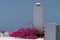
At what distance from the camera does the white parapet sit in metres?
13.2

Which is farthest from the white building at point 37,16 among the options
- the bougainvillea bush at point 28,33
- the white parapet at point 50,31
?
the white parapet at point 50,31

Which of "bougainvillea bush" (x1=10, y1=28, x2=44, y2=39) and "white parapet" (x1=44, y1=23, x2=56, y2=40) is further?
"bougainvillea bush" (x1=10, y1=28, x2=44, y2=39)

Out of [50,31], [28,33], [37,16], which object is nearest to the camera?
[50,31]

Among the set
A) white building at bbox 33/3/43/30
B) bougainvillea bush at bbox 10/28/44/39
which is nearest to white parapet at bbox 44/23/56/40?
bougainvillea bush at bbox 10/28/44/39

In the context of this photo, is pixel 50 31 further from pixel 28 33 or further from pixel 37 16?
pixel 37 16

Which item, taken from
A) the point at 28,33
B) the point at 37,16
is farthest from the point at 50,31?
the point at 37,16

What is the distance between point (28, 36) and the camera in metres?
21.6

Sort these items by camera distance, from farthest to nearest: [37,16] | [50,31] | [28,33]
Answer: [37,16] → [28,33] → [50,31]

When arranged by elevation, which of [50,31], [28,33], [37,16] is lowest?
[28,33]

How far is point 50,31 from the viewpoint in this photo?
1334 centimetres

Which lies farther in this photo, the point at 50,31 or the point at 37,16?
the point at 37,16

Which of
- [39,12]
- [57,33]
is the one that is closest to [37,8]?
[39,12]

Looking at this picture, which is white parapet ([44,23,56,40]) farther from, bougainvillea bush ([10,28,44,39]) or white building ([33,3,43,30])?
white building ([33,3,43,30])

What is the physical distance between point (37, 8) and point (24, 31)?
13.6 ft
